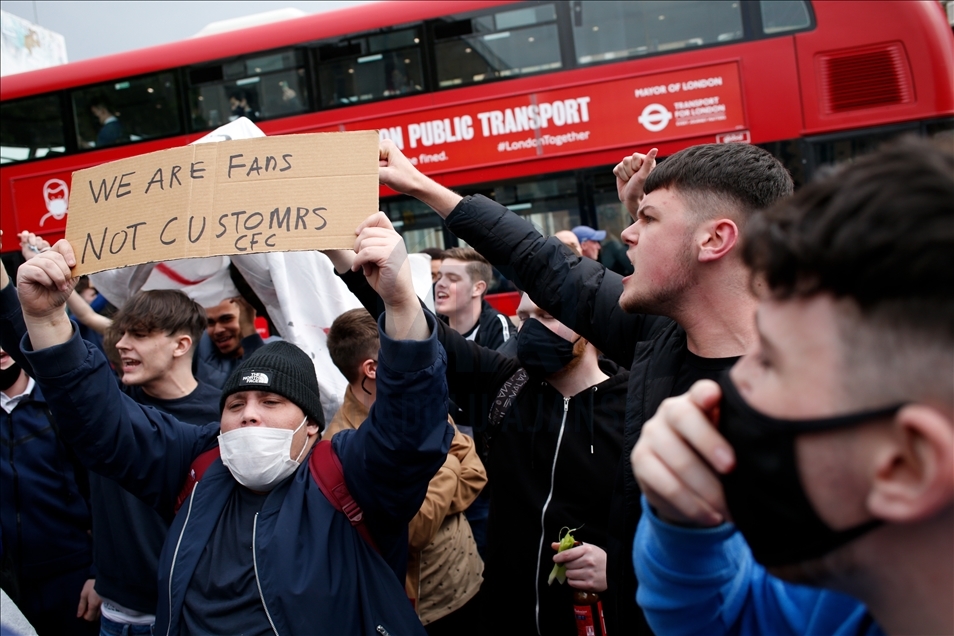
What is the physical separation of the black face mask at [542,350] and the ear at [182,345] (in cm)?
146

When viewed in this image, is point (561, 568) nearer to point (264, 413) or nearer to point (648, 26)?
point (264, 413)

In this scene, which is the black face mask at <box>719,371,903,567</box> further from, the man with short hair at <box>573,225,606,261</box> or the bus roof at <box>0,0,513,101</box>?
the bus roof at <box>0,0,513,101</box>

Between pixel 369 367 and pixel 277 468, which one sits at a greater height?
pixel 369 367

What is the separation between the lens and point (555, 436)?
98.0 inches

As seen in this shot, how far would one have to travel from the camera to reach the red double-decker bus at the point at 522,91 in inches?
286

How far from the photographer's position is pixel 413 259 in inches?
142

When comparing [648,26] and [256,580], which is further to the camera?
[648,26]

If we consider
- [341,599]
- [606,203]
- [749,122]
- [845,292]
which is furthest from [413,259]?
[749,122]

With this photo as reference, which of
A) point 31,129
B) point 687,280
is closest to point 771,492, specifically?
point 687,280

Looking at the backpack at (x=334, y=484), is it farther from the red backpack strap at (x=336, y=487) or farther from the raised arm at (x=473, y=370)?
the raised arm at (x=473, y=370)

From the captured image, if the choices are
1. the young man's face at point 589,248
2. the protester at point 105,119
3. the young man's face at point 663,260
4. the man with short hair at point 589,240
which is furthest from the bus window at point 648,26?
the young man's face at point 663,260

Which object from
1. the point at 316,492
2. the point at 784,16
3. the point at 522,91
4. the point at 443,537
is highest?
the point at 784,16

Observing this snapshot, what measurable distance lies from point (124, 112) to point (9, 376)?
625 centimetres

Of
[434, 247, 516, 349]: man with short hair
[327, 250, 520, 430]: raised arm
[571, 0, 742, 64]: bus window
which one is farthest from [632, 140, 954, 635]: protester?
[571, 0, 742, 64]: bus window
